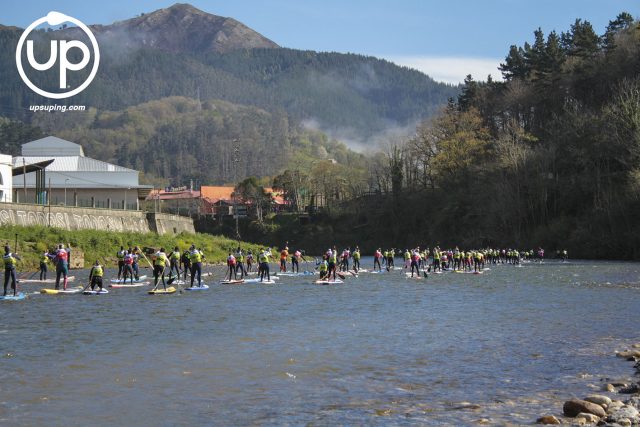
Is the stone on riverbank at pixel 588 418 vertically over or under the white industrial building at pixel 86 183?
under

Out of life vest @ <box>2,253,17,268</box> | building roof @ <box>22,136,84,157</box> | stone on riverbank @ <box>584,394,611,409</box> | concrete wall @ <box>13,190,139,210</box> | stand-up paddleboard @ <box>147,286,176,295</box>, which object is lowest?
stone on riverbank @ <box>584,394,611,409</box>

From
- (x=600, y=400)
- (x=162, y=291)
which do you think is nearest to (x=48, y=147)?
(x=162, y=291)

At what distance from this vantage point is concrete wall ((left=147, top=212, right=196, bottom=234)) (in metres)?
92.3

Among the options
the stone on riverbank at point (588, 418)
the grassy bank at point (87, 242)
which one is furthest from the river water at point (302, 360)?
the grassy bank at point (87, 242)

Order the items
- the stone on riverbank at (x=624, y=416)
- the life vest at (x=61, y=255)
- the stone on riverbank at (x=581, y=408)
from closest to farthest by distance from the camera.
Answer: the stone on riverbank at (x=624, y=416)
the stone on riverbank at (x=581, y=408)
the life vest at (x=61, y=255)

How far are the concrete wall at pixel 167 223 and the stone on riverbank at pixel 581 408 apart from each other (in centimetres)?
8206

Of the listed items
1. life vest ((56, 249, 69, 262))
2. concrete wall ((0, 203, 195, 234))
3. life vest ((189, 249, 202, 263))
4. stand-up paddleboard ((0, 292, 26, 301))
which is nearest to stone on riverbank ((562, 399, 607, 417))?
stand-up paddleboard ((0, 292, 26, 301))

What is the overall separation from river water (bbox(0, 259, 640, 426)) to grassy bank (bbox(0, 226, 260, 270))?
1025 inches

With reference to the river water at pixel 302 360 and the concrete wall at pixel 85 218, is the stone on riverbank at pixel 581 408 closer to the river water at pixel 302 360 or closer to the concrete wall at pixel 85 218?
the river water at pixel 302 360

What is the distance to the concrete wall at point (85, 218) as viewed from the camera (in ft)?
210

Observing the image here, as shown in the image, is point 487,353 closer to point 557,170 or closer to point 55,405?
point 55,405

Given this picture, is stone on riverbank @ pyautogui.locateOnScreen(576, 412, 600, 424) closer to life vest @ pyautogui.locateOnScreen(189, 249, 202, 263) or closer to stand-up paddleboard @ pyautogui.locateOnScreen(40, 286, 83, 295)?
life vest @ pyautogui.locateOnScreen(189, 249, 202, 263)

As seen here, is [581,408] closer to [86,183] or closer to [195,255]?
[195,255]

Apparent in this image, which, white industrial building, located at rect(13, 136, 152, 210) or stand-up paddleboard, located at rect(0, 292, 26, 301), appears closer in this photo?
stand-up paddleboard, located at rect(0, 292, 26, 301)
